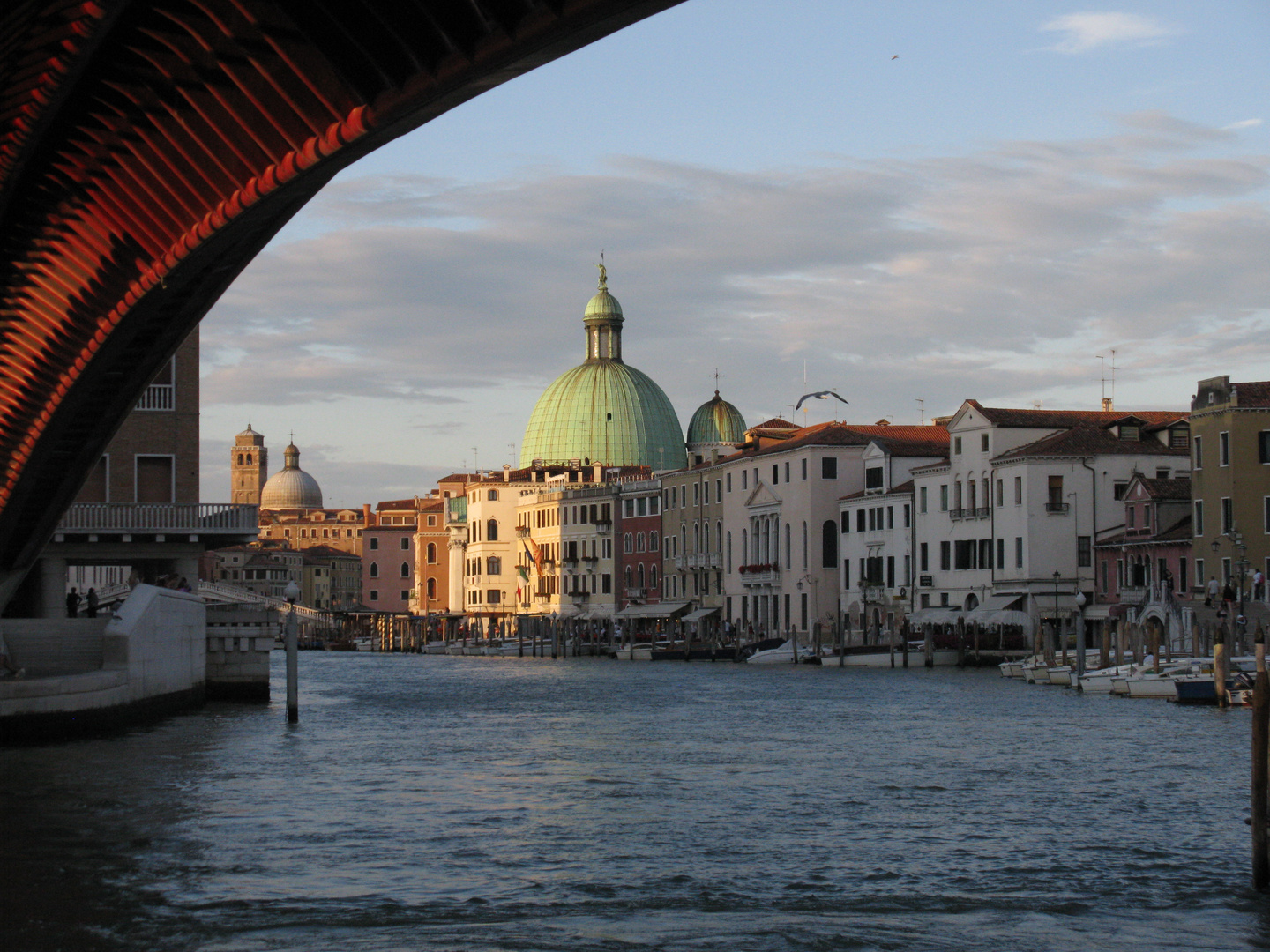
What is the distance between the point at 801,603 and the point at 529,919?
56688mm

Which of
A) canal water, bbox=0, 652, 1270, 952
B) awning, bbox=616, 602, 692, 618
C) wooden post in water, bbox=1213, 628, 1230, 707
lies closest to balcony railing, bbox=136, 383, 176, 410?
canal water, bbox=0, 652, 1270, 952

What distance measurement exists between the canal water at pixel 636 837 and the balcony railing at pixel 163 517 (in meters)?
8.34

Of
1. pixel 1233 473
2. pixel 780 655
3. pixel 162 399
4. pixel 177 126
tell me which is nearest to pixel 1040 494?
pixel 1233 473

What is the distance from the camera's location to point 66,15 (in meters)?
10.3

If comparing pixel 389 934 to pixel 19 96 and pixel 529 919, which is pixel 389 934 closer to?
pixel 529 919

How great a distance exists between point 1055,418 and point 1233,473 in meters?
12.3

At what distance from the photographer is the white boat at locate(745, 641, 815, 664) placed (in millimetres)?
59316

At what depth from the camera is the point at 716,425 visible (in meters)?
109

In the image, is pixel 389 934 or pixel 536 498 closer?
pixel 389 934

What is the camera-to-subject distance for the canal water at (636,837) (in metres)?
12.1

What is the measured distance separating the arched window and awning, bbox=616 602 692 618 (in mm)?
12599

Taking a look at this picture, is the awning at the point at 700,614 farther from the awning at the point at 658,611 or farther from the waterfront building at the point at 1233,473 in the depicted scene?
the waterfront building at the point at 1233,473

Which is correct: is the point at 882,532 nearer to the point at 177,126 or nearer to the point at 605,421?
the point at 605,421

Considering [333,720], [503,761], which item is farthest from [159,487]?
[503,761]
